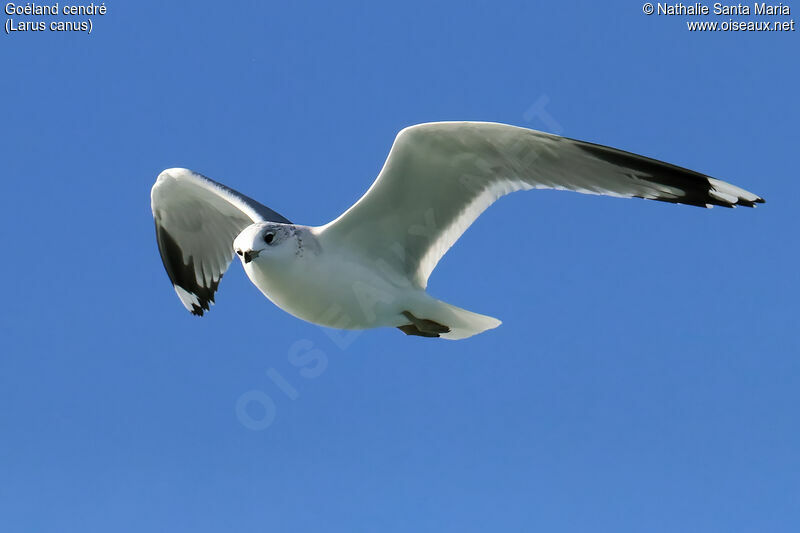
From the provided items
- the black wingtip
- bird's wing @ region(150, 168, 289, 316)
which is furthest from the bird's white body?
the black wingtip

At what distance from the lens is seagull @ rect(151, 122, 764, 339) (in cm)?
460

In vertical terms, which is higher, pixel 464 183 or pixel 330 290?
pixel 464 183

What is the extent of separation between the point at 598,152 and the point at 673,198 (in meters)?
0.43

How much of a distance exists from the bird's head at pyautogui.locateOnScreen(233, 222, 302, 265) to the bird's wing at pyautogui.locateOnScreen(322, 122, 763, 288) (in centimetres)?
28

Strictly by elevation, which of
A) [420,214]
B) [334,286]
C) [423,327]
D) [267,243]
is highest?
[420,214]

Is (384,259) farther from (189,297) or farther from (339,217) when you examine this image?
(189,297)

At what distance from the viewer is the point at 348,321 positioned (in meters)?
5.10

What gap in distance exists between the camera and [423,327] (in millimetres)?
5312

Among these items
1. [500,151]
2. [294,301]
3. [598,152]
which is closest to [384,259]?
[294,301]

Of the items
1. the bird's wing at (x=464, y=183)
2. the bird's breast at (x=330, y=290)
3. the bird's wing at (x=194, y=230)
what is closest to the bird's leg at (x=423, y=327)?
the bird's breast at (x=330, y=290)

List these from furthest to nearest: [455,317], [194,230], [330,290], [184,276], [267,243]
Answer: [184,276], [194,230], [455,317], [330,290], [267,243]

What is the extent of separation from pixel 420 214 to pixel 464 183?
311 millimetres

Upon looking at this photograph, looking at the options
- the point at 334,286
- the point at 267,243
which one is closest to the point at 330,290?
the point at 334,286

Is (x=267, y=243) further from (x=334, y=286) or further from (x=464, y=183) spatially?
(x=464, y=183)
